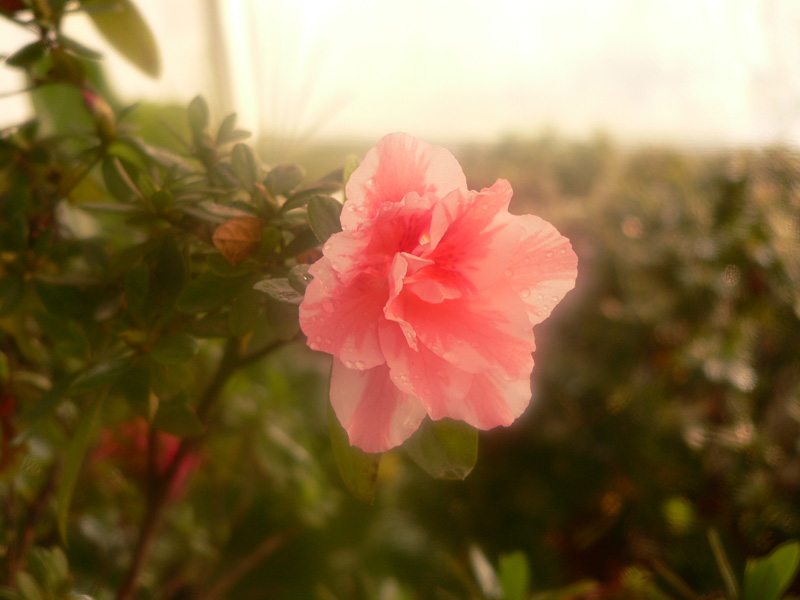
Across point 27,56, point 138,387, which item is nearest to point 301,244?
point 138,387

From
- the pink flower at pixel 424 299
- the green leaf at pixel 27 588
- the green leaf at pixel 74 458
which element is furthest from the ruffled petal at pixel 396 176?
the green leaf at pixel 27 588

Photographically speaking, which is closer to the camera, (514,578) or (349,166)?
(349,166)

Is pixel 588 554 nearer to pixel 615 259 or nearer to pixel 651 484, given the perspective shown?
pixel 651 484

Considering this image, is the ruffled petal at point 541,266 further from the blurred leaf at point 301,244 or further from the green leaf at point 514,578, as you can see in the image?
the green leaf at point 514,578

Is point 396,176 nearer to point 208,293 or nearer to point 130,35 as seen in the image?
point 208,293

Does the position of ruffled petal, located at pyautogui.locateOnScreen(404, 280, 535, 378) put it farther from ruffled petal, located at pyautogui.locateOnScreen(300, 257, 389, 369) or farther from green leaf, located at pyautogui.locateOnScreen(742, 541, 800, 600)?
green leaf, located at pyautogui.locateOnScreen(742, 541, 800, 600)

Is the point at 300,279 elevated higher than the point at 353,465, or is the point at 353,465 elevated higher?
the point at 300,279
